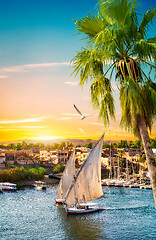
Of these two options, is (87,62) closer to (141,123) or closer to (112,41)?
(112,41)

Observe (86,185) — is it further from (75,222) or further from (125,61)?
(125,61)

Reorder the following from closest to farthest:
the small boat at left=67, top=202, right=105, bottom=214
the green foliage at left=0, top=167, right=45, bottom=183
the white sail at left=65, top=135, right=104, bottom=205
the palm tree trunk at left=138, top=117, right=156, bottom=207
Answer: the palm tree trunk at left=138, top=117, right=156, bottom=207, the white sail at left=65, top=135, right=104, bottom=205, the small boat at left=67, top=202, right=105, bottom=214, the green foliage at left=0, top=167, right=45, bottom=183

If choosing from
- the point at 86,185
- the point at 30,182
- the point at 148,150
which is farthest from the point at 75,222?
the point at 30,182

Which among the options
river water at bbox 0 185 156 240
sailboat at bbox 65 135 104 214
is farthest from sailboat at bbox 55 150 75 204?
sailboat at bbox 65 135 104 214

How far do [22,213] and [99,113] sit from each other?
46876 millimetres

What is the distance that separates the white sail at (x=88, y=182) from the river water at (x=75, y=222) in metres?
3.74

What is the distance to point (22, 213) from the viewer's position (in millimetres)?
49812

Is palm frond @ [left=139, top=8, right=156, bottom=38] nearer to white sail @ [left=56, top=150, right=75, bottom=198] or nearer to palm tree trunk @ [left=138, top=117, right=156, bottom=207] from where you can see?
palm tree trunk @ [left=138, top=117, right=156, bottom=207]

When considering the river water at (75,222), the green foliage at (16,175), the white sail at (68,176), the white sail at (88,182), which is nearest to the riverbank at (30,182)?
the green foliage at (16,175)

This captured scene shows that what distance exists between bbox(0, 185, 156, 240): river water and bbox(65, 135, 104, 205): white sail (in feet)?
12.3

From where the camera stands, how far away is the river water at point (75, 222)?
3516 centimetres

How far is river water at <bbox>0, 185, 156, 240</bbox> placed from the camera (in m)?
35.2

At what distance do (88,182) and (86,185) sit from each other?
88cm

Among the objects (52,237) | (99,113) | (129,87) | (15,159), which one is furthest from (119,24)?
(15,159)
